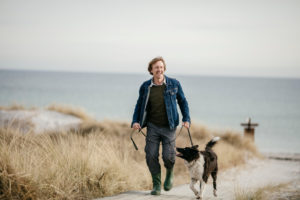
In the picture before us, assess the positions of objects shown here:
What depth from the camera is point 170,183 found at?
520 cm

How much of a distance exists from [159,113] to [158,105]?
12cm

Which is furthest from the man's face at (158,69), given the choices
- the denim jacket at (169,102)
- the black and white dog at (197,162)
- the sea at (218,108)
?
the sea at (218,108)

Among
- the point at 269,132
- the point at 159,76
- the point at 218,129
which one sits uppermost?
the point at 159,76

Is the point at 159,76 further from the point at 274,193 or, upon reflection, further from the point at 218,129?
the point at 218,129

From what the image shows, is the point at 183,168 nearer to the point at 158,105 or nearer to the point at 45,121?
the point at 158,105

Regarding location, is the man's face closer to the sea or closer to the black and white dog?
the black and white dog


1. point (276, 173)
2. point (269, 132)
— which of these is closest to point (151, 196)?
point (276, 173)

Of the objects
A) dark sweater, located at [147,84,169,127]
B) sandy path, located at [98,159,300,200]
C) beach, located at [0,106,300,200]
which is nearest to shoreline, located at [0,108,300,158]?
beach, located at [0,106,300,200]

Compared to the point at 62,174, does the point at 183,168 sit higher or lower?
lower

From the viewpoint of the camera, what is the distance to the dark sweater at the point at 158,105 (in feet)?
16.6

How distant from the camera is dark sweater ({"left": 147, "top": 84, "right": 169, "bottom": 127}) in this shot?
5.05m

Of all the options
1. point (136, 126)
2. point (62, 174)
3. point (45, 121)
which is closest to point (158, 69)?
point (136, 126)

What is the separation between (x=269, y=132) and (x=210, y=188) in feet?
74.6

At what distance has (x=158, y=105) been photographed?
16.6ft
